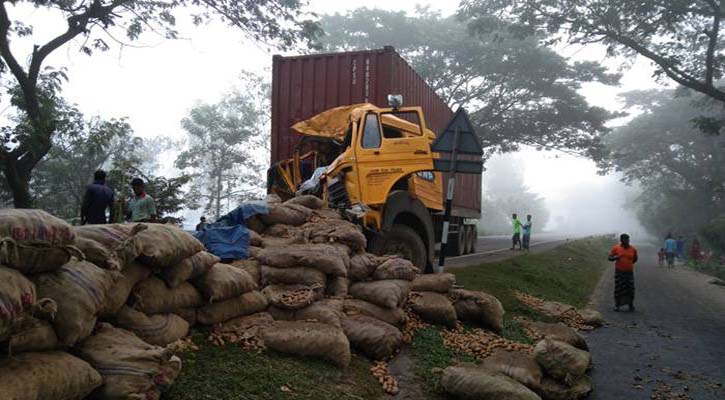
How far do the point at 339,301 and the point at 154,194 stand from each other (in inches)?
350

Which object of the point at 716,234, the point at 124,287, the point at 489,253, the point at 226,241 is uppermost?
the point at 226,241

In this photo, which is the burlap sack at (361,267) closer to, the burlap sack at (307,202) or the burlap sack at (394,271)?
the burlap sack at (394,271)

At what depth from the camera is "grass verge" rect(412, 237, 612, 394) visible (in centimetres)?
503

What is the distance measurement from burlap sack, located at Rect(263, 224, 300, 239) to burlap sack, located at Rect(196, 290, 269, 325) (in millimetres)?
1635

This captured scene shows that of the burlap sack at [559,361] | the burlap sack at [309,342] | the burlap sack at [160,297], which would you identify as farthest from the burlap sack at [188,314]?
the burlap sack at [559,361]

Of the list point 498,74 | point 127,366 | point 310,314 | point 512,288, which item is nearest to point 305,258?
point 310,314

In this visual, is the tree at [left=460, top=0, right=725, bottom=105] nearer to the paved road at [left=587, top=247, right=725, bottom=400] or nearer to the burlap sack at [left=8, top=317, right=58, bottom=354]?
the paved road at [left=587, top=247, right=725, bottom=400]

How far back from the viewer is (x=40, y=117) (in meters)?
11.3

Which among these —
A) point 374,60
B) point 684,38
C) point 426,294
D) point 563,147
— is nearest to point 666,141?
point 563,147

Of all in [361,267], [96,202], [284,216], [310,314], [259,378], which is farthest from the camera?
[96,202]

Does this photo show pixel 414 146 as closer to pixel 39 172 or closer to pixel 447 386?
pixel 447 386

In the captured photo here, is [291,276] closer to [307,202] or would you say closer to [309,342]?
[309,342]

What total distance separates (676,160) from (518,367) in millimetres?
39274

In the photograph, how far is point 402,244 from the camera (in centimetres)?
754
